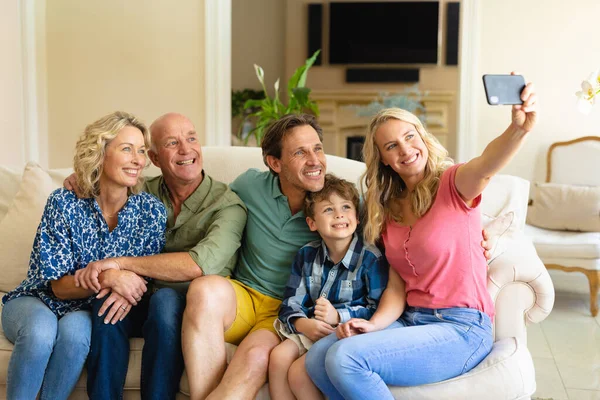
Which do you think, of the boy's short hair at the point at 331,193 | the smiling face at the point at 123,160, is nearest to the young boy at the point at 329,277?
the boy's short hair at the point at 331,193

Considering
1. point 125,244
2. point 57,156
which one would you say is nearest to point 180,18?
point 57,156

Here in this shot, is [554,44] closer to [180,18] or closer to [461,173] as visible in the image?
[180,18]

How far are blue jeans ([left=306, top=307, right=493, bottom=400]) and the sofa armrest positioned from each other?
135 mm

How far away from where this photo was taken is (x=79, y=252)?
211 cm

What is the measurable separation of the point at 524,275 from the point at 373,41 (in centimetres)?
585

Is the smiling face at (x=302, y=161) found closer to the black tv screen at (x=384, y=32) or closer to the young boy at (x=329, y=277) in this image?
the young boy at (x=329, y=277)

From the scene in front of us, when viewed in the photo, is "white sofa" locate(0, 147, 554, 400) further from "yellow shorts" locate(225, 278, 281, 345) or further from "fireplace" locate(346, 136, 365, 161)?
"fireplace" locate(346, 136, 365, 161)

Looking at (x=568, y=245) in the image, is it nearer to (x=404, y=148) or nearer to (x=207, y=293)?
(x=404, y=148)

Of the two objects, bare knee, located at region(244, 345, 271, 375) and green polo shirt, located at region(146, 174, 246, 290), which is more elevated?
green polo shirt, located at region(146, 174, 246, 290)

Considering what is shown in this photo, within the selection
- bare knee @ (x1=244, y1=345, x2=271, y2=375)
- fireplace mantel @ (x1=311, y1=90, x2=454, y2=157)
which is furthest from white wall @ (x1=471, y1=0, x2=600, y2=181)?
bare knee @ (x1=244, y1=345, x2=271, y2=375)

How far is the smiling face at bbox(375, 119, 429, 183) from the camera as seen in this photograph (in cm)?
198

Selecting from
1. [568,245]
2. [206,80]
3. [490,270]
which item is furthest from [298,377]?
[206,80]

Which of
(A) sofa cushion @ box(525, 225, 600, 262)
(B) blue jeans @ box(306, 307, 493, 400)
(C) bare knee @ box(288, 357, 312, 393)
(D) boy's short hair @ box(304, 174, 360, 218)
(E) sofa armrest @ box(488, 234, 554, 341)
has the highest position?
(D) boy's short hair @ box(304, 174, 360, 218)

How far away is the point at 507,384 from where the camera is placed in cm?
183
